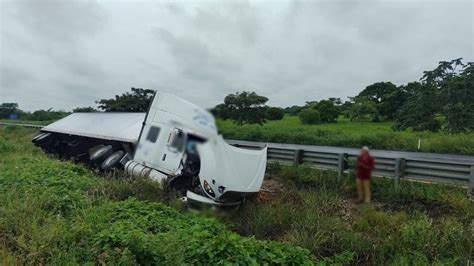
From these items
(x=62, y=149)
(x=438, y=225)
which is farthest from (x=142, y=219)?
(x=62, y=149)

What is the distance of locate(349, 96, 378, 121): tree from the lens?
1.43 metres

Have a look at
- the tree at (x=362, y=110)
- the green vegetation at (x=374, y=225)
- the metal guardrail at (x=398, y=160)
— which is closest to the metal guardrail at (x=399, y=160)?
the metal guardrail at (x=398, y=160)

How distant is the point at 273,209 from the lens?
25.1ft

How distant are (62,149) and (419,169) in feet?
51.6

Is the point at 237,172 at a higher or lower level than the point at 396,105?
lower

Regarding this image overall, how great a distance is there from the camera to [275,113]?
1.59 meters

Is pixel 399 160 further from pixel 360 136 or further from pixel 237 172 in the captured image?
pixel 237 172

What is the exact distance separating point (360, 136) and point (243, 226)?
245 inches

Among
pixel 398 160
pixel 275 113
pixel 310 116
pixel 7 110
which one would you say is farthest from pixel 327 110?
pixel 7 110

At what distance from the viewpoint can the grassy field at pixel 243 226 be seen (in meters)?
5.06

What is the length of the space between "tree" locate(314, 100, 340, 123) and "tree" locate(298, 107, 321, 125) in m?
0.02

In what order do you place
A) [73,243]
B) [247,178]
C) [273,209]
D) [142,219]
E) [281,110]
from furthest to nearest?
[273,209], [142,219], [247,178], [73,243], [281,110]

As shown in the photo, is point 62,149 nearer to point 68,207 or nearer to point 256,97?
point 68,207

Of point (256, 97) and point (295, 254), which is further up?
point (256, 97)
